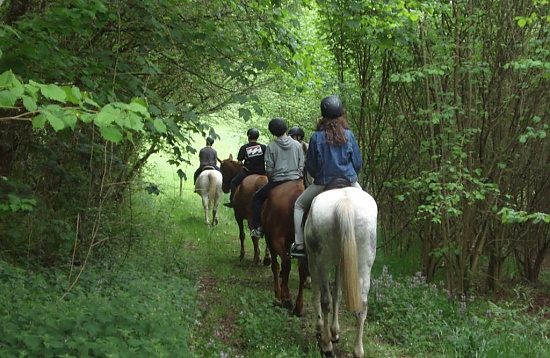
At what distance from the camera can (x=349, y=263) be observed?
210 inches

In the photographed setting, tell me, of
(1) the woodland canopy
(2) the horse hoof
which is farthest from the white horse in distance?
(2) the horse hoof

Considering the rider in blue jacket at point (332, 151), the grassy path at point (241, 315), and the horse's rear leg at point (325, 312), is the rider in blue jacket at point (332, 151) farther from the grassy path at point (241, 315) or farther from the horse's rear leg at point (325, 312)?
the grassy path at point (241, 315)

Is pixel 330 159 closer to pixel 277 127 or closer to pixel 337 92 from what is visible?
pixel 277 127

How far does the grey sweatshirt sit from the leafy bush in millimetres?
2058

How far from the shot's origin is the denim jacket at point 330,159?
6051 millimetres

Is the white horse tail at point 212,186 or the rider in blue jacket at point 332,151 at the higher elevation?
the rider in blue jacket at point 332,151

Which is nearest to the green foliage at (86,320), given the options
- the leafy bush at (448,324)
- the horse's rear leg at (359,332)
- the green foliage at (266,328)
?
the green foliage at (266,328)

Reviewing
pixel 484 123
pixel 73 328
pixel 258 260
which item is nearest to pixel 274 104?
pixel 258 260

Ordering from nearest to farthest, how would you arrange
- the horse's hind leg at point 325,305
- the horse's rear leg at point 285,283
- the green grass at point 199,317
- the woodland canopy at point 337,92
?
1. the green grass at point 199,317
2. the horse's hind leg at point 325,305
3. the woodland canopy at point 337,92
4. the horse's rear leg at point 285,283

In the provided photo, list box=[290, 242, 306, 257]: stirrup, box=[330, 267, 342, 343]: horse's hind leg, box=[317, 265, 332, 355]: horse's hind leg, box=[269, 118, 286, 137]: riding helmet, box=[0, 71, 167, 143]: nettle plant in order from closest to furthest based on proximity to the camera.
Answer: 1. box=[0, 71, 167, 143]: nettle plant
2. box=[317, 265, 332, 355]: horse's hind leg
3. box=[330, 267, 342, 343]: horse's hind leg
4. box=[290, 242, 306, 257]: stirrup
5. box=[269, 118, 286, 137]: riding helmet

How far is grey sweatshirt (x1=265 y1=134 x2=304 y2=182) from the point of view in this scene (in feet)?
27.6

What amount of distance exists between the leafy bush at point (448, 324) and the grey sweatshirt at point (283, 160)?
206cm

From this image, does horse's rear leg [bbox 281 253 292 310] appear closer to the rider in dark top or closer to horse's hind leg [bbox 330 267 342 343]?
horse's hind leg [bbox 330 267 342 343]

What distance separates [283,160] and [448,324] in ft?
10.6
